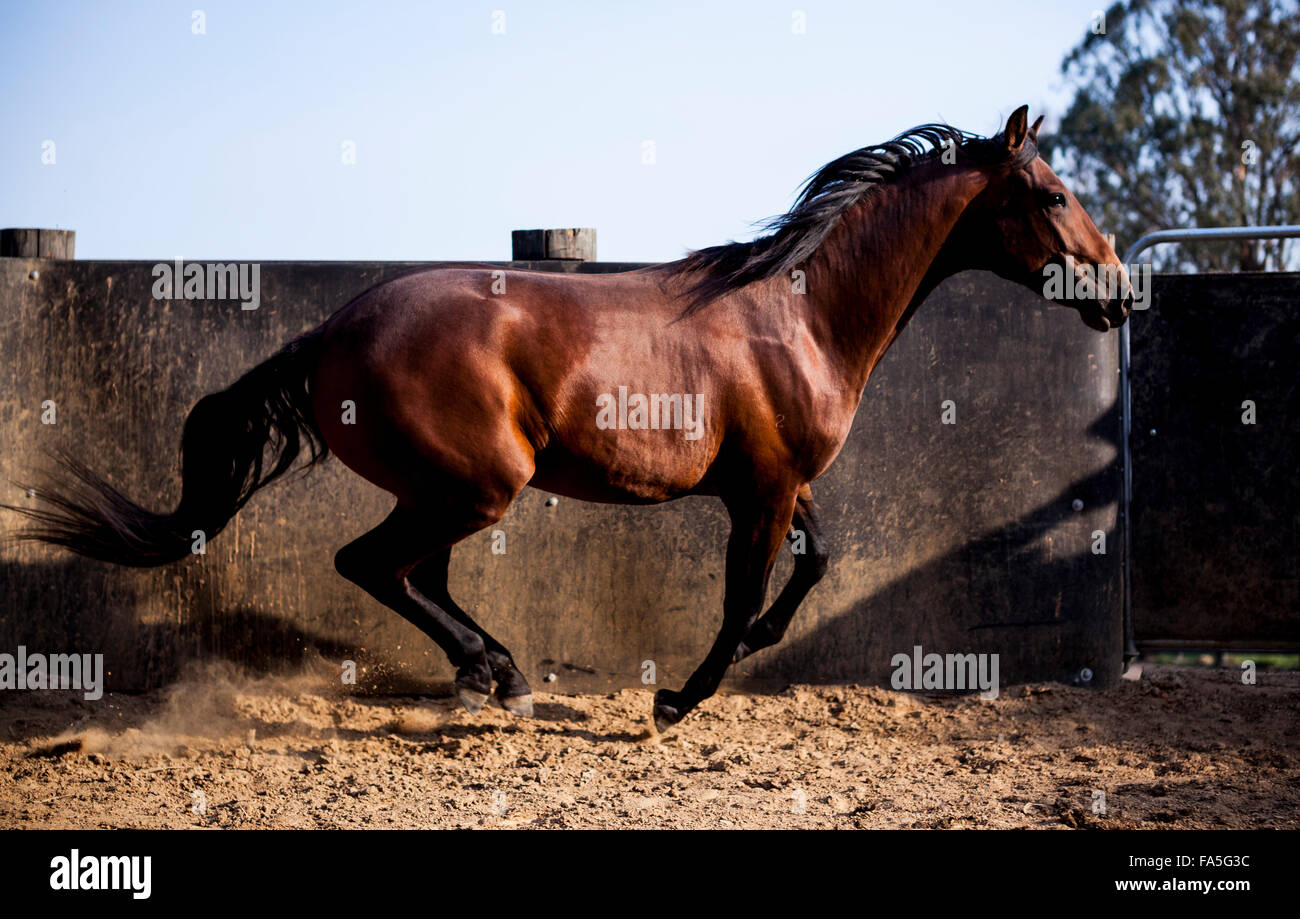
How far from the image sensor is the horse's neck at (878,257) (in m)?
4.02

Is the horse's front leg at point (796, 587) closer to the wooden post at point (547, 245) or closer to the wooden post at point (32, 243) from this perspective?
the wooden post at point (547, 245)

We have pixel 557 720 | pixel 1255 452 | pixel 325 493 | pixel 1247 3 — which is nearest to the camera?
pixel 557 720

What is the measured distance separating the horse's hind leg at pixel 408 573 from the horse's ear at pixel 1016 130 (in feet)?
7.83

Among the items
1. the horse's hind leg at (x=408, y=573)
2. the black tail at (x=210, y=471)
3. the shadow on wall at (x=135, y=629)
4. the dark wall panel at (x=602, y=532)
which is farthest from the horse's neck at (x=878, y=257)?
the shadow on wall at (x=135, y=629)

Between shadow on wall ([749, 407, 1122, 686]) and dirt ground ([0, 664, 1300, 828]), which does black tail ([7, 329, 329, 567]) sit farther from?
shadow on wall ([749, 407, 1122, 686])

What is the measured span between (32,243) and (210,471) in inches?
73.6

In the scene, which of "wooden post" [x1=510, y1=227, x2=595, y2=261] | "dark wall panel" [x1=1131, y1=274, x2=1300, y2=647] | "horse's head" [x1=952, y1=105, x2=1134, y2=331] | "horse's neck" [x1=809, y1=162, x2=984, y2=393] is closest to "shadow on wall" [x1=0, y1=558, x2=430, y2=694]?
"wooden post" [x1=510, y1=227, x2=595, y2=261]

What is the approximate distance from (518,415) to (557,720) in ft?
5.03

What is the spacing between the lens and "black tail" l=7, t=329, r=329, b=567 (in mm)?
3934

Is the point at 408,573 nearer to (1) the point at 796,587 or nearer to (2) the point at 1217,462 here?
(1) the point at 796,587

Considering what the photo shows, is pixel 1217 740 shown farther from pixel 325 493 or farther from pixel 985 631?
pixel 325 493

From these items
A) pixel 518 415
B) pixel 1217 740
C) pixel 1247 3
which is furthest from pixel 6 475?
pixel 1247 3

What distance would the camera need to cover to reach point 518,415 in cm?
371

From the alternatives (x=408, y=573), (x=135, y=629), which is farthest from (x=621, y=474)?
(x=135, y=629)
